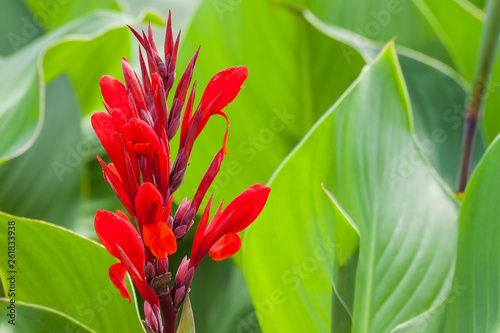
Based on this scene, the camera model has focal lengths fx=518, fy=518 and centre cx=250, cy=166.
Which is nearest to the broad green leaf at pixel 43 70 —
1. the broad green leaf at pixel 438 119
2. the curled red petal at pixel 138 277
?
the curled red petal at pixel 138 277

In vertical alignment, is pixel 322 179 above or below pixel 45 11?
below

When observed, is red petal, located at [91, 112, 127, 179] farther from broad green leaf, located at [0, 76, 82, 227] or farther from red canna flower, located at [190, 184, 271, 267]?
broad green leaf, located at [0, 76, 82, 227]

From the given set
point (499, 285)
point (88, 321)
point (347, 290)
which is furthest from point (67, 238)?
point (499, 285)

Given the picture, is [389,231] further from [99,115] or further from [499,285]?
[99,115]

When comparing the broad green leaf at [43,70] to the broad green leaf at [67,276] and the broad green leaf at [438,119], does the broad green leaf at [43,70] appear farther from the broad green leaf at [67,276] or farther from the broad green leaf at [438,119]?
the broad green leaf at [438,119]

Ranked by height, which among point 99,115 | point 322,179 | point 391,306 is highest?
point 99,115

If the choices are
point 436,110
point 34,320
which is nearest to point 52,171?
point 34,320

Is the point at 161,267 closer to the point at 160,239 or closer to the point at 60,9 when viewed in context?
the point at 160,239
